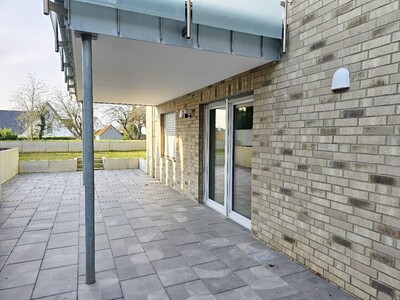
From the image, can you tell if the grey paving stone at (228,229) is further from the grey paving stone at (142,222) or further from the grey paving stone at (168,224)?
the grey paving stone at (142,222)

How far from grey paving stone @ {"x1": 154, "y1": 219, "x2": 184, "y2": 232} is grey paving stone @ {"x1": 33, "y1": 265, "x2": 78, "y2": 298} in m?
1.67

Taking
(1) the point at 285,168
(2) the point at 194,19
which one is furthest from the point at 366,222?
(2) the point at 194,19

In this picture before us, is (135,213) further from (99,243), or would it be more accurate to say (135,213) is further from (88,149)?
(88,149)

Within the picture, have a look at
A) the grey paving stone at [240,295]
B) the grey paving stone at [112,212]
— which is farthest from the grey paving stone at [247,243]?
the grey paving stone at [112,212]

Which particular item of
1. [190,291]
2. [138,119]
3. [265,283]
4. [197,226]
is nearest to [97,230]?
[197,226]

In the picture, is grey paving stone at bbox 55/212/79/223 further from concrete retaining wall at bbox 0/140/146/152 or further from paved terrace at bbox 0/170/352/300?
concrete retaining wall at bbox 0/140/146/152

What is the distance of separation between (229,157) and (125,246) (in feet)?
8.45

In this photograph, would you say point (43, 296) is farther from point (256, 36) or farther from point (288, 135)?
point (256, 36)

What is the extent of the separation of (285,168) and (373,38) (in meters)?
1.79

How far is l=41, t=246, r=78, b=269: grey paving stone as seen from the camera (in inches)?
134

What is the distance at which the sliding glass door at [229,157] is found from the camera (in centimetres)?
493

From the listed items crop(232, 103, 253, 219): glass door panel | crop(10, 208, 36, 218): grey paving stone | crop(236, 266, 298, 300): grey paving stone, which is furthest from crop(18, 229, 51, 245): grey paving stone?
crop(232, 103, 253, 219): glass door panel

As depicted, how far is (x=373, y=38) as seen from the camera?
2.49 meters

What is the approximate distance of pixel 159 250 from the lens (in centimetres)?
381
